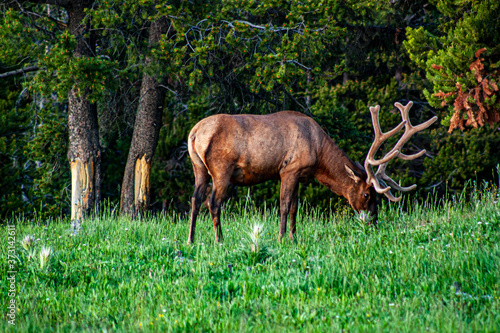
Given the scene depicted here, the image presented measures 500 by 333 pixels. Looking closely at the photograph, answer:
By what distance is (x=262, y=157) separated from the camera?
694cm

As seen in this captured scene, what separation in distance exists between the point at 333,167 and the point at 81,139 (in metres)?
4.72

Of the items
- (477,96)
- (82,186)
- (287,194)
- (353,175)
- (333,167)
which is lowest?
(82,186)

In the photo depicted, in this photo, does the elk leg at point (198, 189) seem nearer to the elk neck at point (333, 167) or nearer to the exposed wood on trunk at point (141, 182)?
the elk neck at point (333, 167)

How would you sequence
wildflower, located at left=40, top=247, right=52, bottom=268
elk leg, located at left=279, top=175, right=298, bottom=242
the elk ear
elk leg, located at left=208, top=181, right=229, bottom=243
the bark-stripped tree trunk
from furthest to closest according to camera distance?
the bark-stripped tree trunk → the elk ear → elk leg, located at left=279, top=175, right=298, bottom=242 → elk leg, located at left=208, top=181, right=229, bottom=243 → wildflower, located at left=40, top=247, right=52, bottom=268

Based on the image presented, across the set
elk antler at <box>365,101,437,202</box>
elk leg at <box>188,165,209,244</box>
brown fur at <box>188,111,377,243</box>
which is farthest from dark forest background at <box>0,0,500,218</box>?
elk leg at <box>188,165,209,244</box>

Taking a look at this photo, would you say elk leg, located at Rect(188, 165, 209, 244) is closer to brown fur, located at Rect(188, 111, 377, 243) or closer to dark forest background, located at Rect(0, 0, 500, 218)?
brown fur, located at Rect(188, 111, 377, 243)

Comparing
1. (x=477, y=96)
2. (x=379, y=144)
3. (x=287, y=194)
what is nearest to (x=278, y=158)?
(x=287, y=194)

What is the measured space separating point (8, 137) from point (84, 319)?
11.3 m

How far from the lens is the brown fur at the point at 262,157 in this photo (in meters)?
6.82

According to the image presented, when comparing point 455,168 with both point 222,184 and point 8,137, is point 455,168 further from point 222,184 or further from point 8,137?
point 8,137

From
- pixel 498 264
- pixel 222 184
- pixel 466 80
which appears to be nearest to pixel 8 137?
pixel 222 184

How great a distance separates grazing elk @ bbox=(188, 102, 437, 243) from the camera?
683 cm

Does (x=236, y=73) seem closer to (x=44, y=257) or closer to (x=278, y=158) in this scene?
(x=278, y=158)

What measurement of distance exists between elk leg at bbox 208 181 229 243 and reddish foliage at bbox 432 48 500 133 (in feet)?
10.5
